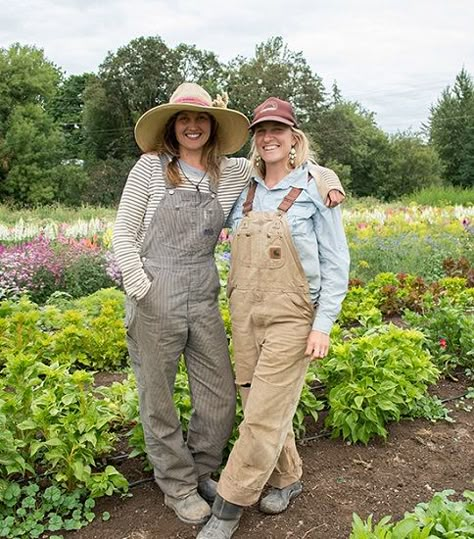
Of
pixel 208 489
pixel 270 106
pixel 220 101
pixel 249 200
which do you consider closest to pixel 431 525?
pixel 208 489

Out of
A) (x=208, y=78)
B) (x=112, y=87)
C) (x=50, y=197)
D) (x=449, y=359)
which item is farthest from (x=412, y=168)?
(x=449, y=359)

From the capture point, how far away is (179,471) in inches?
133

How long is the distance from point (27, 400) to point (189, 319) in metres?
0.97

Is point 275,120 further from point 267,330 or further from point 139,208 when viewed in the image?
point 267,330

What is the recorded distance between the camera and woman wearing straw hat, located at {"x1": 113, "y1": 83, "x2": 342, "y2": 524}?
10.2 ft

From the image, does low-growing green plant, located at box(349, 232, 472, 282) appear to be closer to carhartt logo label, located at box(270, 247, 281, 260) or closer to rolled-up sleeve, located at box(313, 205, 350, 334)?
rolled-up sleeve, located at box(313, 205, 350, 334)

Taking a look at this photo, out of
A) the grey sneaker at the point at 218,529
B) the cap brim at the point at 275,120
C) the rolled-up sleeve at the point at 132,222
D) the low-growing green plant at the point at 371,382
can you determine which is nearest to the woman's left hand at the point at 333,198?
the cap brim at the point at 275,120

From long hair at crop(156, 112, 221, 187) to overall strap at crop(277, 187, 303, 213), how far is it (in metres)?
0.36

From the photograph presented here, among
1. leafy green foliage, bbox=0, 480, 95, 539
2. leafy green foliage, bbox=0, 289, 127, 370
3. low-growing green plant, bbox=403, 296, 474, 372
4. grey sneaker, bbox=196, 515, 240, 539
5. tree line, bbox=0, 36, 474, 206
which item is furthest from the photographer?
tree line, bbox=0, 36, 474, 206

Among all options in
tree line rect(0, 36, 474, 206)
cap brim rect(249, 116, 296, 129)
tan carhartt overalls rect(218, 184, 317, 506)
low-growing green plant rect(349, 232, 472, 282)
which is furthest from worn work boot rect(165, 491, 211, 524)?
tree line rect(0, 36, 474, 206)

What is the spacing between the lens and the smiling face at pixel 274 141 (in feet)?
10.2

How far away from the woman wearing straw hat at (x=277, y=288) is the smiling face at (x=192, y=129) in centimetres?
25

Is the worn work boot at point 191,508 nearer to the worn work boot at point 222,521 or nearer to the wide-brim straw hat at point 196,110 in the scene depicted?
the worn work boot at point 222,521

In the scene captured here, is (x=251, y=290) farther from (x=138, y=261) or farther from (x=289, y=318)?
(x=138, y=261)
